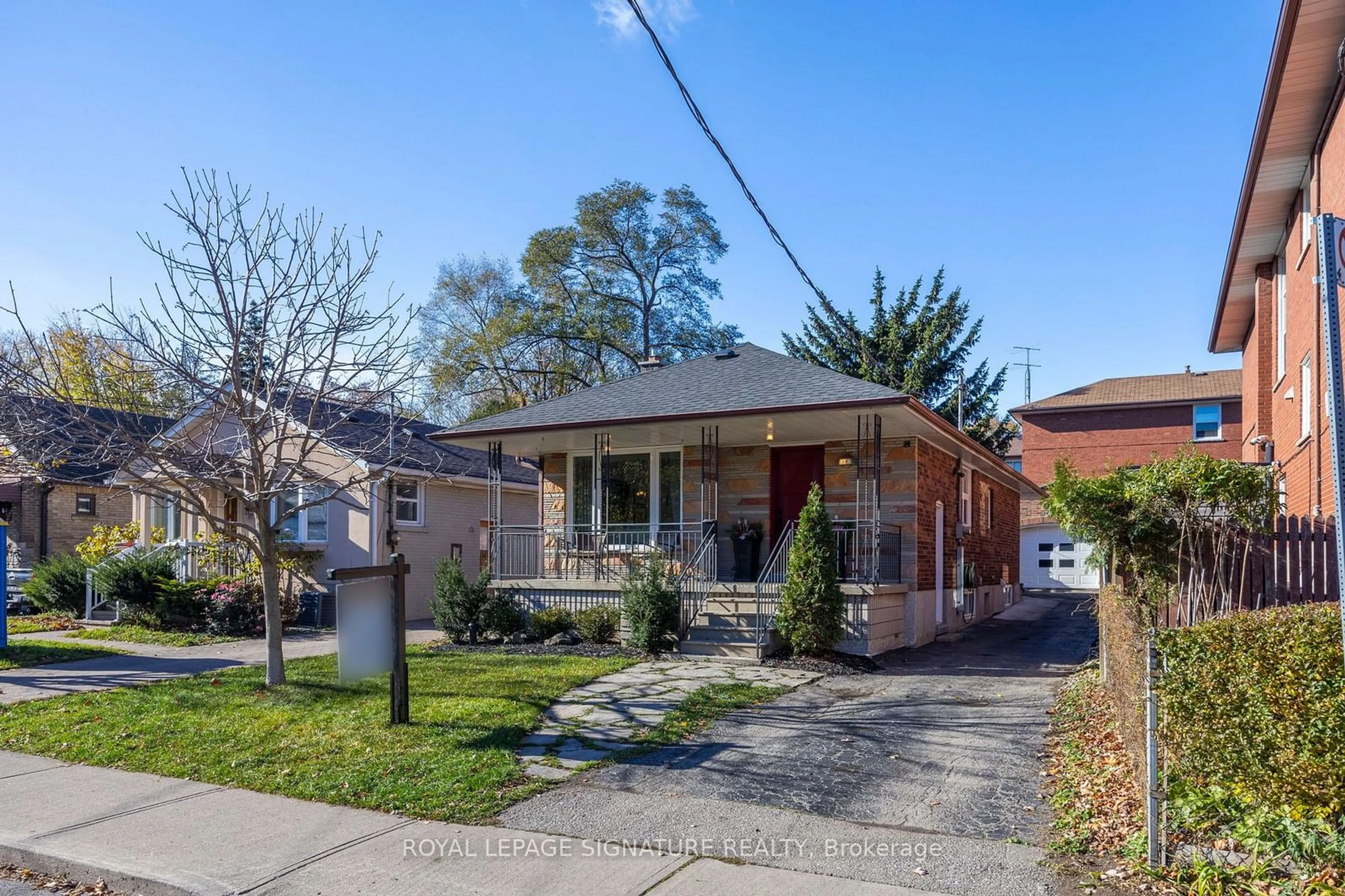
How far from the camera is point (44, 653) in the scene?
13.2m

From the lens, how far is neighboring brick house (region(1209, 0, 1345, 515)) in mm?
9344

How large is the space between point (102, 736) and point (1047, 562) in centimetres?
3422

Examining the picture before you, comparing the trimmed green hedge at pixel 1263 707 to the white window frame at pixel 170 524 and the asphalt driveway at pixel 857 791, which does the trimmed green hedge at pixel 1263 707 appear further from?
the white window frame at pixel 170 524

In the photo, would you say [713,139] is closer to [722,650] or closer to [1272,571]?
[722,650]

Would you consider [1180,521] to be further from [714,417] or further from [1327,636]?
[714,417]

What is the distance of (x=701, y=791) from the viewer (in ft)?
20.4

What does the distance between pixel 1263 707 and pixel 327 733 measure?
6558 mm

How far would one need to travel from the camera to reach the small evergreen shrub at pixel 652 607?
12430 millimetres

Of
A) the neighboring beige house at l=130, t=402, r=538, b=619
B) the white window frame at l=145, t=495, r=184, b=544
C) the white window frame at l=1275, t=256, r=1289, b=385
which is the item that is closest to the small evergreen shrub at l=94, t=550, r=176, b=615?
the neighboring beige house at l=130, t=402, r=538, b=619

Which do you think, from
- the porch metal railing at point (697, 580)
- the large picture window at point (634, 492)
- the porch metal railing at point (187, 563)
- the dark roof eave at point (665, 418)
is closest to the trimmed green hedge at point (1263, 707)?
the dark roof eave at point (665, 418)

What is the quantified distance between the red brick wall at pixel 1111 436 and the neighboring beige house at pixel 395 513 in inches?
858

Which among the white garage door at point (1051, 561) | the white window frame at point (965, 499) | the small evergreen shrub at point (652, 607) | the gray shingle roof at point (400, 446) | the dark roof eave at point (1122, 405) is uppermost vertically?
the dark roof eave at point (1122, 405)

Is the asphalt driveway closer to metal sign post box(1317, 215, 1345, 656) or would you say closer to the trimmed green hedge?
the trimmed green hedge

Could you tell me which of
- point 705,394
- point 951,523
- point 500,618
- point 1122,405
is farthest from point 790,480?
point 1122,405
